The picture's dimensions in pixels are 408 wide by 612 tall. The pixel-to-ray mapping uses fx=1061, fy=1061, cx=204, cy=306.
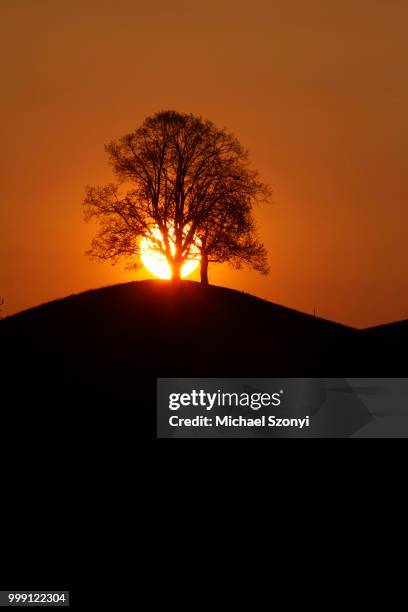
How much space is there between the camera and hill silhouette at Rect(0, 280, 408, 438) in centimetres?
4409

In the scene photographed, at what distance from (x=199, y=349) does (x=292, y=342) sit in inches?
203

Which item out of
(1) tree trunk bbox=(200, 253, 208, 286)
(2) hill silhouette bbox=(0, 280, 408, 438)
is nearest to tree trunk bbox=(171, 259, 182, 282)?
(1) tree trunk bbox=(200, 253, 208, 286)

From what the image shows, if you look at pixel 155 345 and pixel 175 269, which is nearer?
pixel 155 345

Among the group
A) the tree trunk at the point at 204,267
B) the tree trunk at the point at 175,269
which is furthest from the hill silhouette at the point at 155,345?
A: the tree trunk at the point at 175,269

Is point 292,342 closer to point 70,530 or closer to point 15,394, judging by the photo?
point 15,394

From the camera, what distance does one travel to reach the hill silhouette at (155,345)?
44.1 m

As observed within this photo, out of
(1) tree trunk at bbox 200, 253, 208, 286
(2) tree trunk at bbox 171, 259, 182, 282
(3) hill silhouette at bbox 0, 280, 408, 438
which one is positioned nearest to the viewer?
(3) hill silhouette at bbox 0, 280, 408, 438

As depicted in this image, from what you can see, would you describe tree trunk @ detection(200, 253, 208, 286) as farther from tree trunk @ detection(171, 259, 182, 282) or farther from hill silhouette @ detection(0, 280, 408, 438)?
hill silhouette @ detection(0, 280, 408, 438)

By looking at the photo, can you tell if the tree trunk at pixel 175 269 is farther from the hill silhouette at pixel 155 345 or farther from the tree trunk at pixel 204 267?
the hill silhouette at pixel 155 345

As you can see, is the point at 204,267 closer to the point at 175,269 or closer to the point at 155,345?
the point at 175,269

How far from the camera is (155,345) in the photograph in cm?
4741

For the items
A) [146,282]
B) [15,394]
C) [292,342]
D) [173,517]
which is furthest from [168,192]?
[173,517]

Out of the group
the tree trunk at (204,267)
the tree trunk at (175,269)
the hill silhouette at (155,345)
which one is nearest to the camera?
the hill silhouette at (155,345)

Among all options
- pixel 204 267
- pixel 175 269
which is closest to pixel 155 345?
pixel 175 269
